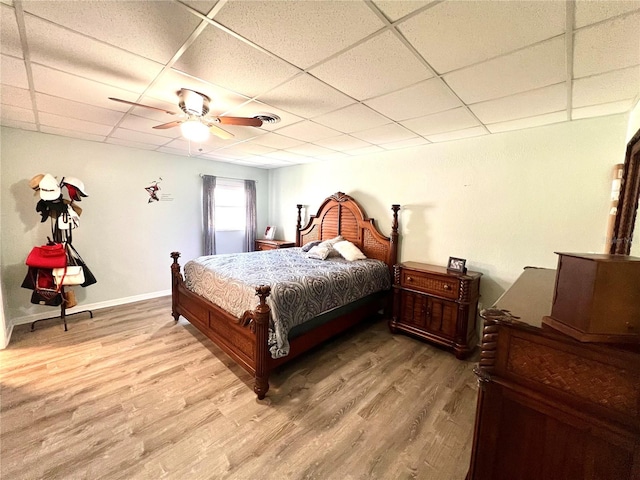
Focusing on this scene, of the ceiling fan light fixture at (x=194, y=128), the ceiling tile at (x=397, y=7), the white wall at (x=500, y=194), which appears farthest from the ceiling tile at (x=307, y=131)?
the ceiling tile at (x=397, y=7)

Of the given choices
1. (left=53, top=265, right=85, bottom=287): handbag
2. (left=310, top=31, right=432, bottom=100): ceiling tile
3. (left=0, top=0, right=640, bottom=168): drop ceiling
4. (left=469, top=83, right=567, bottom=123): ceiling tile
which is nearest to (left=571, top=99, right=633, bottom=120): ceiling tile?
(left=0, top=0, right=640, bottom=168): drop ceiling

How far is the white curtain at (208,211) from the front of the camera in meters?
4.73

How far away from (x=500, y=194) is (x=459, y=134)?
81 centimetres

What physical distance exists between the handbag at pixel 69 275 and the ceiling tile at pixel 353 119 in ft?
11.1

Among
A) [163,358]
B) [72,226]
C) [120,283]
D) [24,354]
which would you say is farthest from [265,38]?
[120,283]

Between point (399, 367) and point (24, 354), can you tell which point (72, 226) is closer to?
point (24, 354)

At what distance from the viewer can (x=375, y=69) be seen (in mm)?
Answer: 1654

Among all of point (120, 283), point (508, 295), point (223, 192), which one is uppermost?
point (223, 192)

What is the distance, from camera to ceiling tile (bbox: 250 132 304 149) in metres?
3.17

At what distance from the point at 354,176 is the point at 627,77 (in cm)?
292

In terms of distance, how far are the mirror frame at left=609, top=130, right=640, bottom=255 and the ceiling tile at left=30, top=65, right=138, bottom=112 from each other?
3.88 m

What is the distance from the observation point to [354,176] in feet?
13.8

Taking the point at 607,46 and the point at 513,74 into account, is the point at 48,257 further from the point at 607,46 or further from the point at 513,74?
the point at 607,46

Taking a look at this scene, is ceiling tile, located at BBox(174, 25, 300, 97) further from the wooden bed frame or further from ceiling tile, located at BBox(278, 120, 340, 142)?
the wooden bed frame
